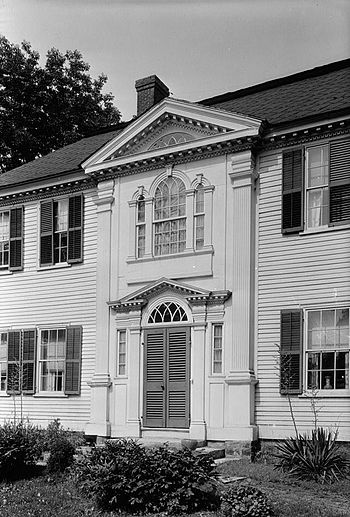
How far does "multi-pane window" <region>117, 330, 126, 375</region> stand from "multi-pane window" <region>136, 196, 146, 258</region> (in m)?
1.96

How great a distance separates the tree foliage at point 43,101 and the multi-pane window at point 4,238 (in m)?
11.9

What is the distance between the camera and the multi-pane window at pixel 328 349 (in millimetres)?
14797

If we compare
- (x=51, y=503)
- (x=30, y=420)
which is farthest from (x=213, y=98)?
(x=51, y=503)

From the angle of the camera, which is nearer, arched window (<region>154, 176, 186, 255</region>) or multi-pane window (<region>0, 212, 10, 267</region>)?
arched window (<region>154, 176, 186, 255</region>)

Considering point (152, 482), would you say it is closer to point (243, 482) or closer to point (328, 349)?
point (243, 482)

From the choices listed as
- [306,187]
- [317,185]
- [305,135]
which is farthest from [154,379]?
[305,135]

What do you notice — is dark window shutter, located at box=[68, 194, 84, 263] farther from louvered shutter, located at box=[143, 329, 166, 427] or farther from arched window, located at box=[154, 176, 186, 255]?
louvered shutter, located at box=[143, 329, 166, 427]

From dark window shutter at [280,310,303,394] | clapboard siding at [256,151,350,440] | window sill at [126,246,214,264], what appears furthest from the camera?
window sill at [126,246,214,264]

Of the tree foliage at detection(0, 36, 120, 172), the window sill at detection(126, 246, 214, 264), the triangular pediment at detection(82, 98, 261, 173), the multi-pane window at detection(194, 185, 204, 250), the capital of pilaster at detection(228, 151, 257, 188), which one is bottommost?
the window sill at detection(126, 246, 214, 264)

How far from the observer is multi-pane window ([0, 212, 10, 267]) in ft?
69.8

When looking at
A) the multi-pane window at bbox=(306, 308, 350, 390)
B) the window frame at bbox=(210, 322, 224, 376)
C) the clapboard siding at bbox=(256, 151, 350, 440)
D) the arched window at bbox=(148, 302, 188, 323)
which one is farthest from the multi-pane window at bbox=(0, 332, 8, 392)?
the multi-pane window at bbox=(306, 308, 350, 390)

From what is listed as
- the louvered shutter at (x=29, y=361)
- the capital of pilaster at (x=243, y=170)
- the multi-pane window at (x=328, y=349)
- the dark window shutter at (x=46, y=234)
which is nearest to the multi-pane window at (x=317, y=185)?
the capital of pilaster at (x=243, y=170)

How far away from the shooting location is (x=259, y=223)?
16.4 metres

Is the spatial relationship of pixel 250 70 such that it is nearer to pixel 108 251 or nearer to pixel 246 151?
pixel 246 151
